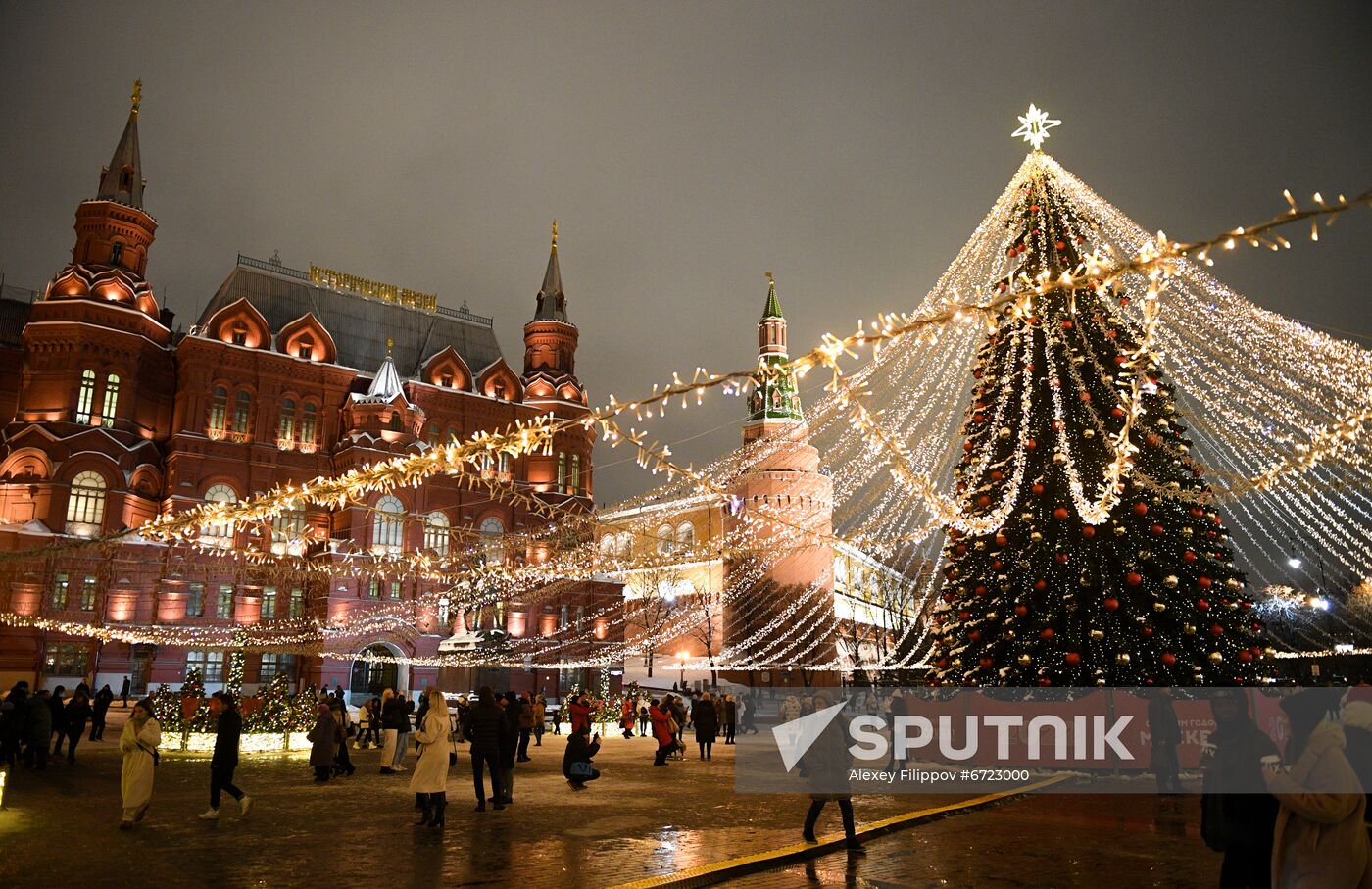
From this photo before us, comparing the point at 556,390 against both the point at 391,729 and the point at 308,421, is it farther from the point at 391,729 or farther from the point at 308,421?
the point at 391,729

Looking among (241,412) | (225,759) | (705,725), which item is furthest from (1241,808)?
(241,412)

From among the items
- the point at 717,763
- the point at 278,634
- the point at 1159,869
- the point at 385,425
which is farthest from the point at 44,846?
the point at 385,425

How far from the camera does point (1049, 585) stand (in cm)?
1430

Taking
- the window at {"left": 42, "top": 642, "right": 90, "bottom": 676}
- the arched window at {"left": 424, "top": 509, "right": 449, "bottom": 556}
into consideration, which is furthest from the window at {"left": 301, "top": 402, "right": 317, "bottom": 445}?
the window at {"left": 42, "top": 642, "right": 90, "bottom": 676}

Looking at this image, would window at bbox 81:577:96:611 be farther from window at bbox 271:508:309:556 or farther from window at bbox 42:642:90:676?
window at bbox 271:508:309:556

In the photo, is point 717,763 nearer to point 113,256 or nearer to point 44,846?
point 44,846

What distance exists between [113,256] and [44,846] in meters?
42.8

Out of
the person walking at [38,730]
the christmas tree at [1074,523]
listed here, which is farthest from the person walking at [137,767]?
the christmas tree at [1074,523]

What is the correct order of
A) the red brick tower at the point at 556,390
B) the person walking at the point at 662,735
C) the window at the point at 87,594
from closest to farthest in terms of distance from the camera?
the person walking at the point at 662,735 → the window at the point at 87,594 → the red brick tower at the point at 556,390

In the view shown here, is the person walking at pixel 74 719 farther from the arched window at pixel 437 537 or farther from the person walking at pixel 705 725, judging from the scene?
the arched window at pixel 437 537

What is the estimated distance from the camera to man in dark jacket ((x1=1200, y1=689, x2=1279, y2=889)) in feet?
17.8

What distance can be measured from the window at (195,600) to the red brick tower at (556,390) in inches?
688

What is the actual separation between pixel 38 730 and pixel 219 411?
31932 millimetres

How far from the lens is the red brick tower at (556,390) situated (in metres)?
53.1
